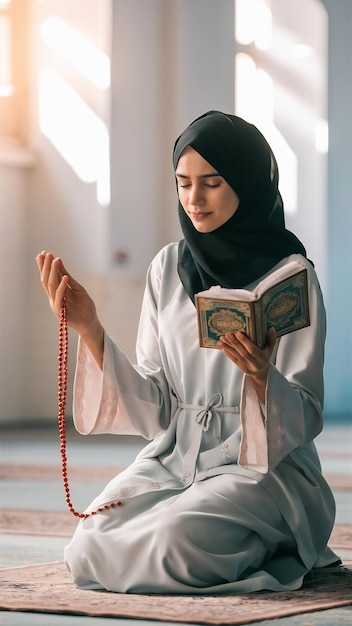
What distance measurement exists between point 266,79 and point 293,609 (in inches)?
354

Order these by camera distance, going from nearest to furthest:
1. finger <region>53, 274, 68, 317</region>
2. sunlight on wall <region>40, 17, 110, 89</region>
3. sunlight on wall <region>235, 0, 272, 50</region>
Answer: finger <region>53, 274, 68, 317</region> < sunlight on wall <region>40, 17, 110, 89</region> < sunlight on wall <region>235, 0, 272, 50</region>

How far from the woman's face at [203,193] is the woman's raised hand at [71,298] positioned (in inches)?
14.7

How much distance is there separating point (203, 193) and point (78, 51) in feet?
22.8

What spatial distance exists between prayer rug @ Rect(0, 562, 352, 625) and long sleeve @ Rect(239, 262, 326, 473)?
13.3 inches

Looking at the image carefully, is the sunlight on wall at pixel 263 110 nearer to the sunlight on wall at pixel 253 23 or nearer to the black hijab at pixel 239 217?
the sunlight on wall at pixel 253 23

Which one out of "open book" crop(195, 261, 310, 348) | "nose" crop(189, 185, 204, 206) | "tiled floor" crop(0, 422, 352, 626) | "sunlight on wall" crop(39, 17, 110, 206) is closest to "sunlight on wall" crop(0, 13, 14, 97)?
"sunlight on wall" crop(39, 17, 110, 206)

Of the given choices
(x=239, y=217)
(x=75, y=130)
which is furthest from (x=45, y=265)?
(x=75, y=130)

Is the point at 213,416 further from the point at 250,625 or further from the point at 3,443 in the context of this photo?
the point at 3,443

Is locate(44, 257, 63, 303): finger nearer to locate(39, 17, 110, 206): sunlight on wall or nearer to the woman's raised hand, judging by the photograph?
the woman's raised hand

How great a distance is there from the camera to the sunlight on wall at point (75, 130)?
9812mm

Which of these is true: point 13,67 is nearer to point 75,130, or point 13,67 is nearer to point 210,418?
point 75,130

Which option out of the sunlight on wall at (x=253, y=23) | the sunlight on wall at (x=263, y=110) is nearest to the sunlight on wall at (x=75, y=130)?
the sunlight on wall at (x=263, y=110)

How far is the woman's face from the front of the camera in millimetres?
3252

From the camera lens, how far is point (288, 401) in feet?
10.00
